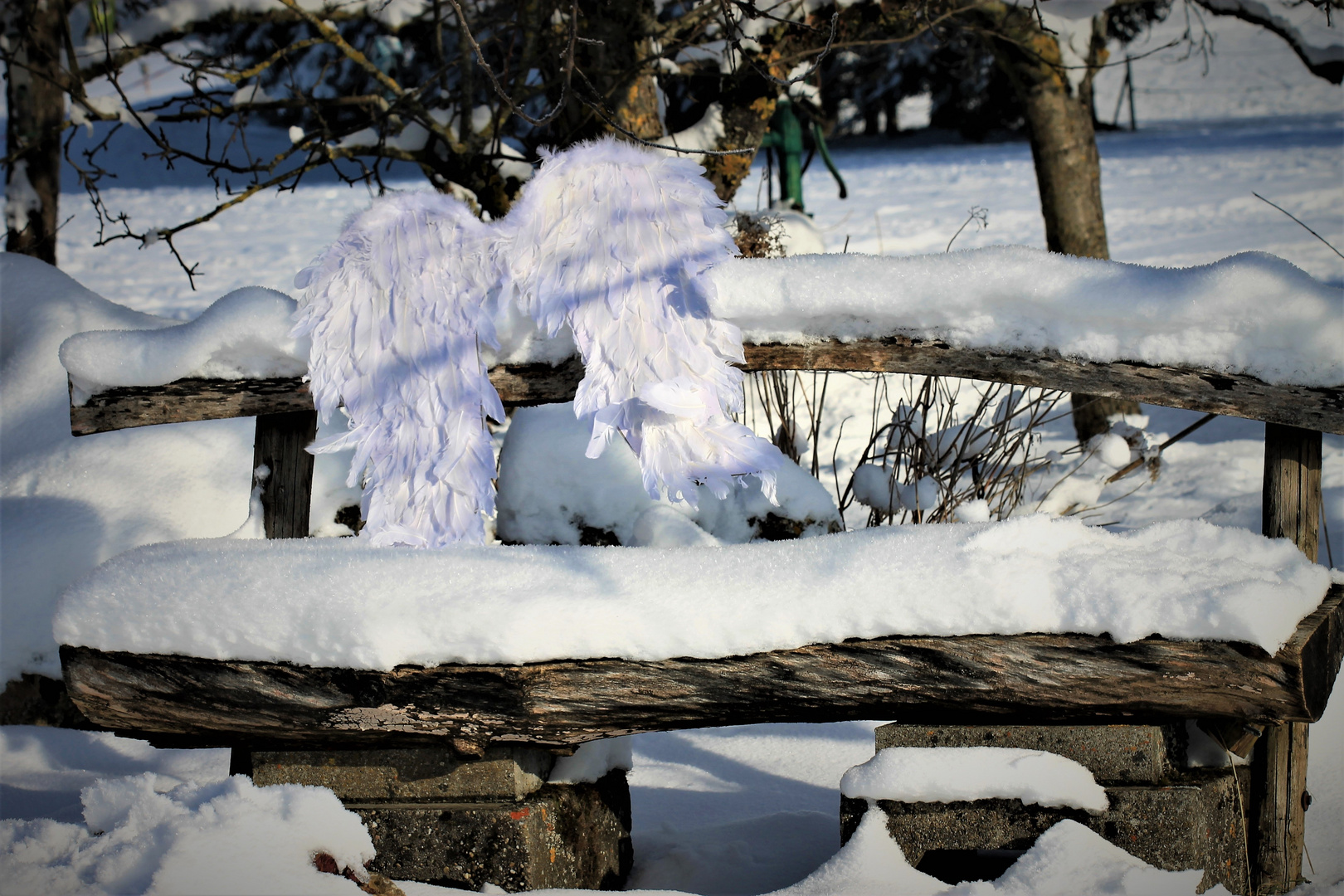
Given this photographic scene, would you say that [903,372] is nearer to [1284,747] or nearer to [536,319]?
[536,319]

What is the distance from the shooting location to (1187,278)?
1.93 m

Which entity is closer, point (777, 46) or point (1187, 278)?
point (1187, 278)

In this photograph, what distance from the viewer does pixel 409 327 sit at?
213 centimetres

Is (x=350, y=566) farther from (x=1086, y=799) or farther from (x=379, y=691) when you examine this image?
(x=1086, y=799)

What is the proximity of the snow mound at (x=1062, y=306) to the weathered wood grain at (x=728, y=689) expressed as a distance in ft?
1.65

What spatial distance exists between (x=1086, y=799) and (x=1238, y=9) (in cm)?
480

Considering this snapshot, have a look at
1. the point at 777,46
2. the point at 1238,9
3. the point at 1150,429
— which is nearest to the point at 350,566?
the point at 777,46

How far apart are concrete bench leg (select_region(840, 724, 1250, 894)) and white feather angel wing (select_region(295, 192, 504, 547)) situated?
1197 mm

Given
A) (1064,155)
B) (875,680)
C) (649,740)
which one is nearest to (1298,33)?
(1064,155)

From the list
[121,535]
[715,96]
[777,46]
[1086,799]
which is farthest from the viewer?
[715,96]

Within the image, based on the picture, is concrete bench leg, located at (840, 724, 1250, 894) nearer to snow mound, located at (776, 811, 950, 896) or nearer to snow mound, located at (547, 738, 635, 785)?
snow mound, located at (776, 811, 950, 896)

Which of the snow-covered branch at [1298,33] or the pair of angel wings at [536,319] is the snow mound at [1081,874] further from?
the snow-covered branch at [1298,33]

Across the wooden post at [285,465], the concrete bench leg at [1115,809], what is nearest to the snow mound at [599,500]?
the wooden post at [285,465]

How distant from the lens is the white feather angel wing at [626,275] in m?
2.05
